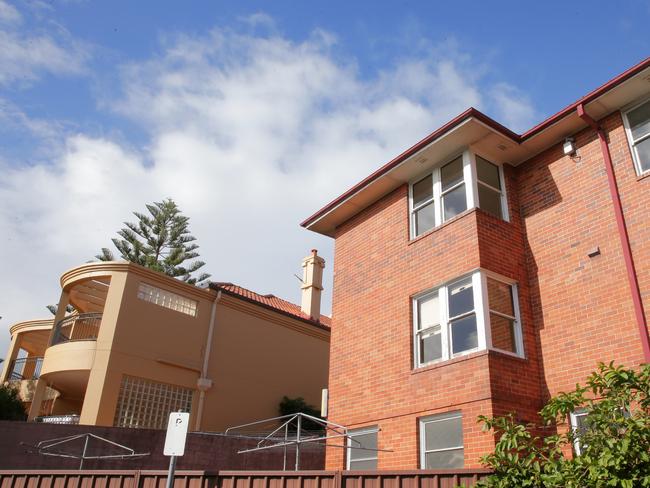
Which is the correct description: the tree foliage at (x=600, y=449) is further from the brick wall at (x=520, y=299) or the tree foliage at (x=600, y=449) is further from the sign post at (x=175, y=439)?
the sign post at (x=175, y=439)

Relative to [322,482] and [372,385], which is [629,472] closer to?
[322,482]

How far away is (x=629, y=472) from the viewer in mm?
6059

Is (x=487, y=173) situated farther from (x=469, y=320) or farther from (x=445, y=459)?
(x=445, y=459)

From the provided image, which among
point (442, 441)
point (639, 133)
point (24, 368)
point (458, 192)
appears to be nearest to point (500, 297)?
point (458, 192)

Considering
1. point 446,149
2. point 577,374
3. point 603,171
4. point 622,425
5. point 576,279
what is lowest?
point 622,425

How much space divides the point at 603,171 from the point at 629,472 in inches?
212

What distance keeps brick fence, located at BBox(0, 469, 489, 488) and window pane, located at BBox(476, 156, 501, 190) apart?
20.0ft

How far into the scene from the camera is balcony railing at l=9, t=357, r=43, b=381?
2291 cm

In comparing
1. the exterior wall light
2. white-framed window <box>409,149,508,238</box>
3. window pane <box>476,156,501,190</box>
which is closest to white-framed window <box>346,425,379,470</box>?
white-framed window <box>409,149,508,238</box>

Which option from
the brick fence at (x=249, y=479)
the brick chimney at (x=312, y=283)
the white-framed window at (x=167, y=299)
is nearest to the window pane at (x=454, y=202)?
the brick fence at (x=249, y=479)

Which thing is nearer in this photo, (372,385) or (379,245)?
(372,385)

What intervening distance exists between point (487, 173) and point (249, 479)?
7136 mm

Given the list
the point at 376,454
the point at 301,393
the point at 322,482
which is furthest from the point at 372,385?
the point at 301,393

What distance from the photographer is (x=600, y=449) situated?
253 inches
